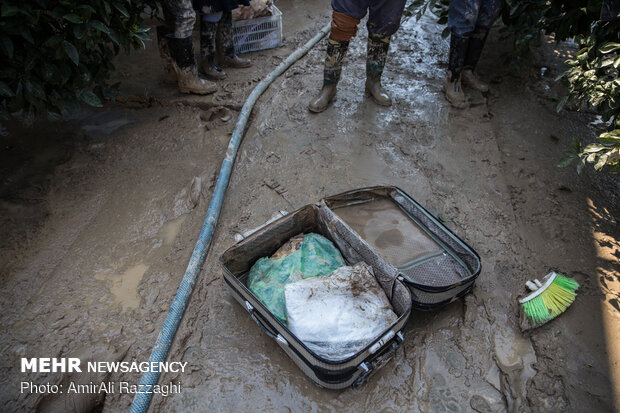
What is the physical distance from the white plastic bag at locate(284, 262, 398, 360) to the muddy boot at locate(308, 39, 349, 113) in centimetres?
174

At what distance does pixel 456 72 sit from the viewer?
345 cm

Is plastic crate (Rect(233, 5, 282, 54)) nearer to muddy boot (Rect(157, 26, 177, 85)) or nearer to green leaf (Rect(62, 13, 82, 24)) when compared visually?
muddy boot (Rect(157, 26, 177, 85))

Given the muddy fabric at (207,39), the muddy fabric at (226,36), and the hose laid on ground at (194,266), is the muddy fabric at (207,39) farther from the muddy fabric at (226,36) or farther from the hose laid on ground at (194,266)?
the hose laid on ground at (194,266)

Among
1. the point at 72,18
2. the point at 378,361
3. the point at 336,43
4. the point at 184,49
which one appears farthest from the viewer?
the point at 184,49

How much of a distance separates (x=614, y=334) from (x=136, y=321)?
2.51 metres

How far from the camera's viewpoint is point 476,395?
1.78 meters

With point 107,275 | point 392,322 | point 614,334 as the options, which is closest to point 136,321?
point 107,275

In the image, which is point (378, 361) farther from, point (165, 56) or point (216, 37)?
point (216, 37)

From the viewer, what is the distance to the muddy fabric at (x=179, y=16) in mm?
3088

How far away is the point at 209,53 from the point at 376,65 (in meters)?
1.63

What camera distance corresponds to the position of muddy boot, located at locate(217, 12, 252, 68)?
151 inches

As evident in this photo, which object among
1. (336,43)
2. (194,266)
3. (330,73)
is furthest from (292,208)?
(336,43)

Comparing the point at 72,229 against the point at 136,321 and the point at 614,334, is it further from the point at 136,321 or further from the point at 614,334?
the point at 614,334

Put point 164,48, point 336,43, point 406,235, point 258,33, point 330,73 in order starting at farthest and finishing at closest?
point 258,33, point 164,48, point 330,73, point 336,43, point 406,235
